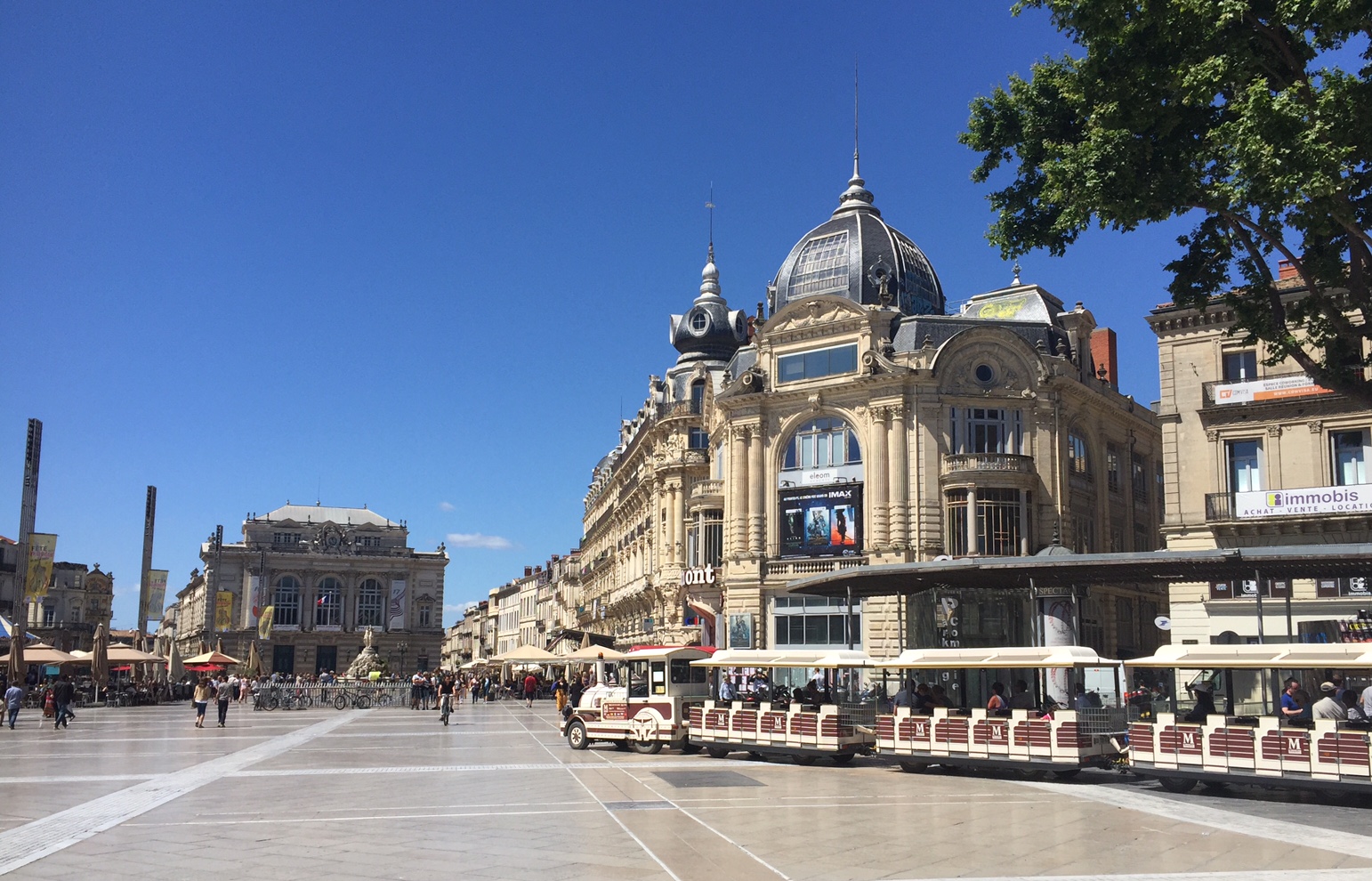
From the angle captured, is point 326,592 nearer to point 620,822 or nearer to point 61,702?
point 61,702

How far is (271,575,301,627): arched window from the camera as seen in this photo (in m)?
120

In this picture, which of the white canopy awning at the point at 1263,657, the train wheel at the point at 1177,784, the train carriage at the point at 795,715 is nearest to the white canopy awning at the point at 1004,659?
the white canopy awning at the point at 1263,657

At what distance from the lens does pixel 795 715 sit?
86.9 feet

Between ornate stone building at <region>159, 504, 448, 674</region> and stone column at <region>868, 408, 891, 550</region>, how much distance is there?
8336 centimetres

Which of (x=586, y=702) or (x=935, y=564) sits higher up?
(x=935, y=564)

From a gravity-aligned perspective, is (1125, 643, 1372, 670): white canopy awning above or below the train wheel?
above

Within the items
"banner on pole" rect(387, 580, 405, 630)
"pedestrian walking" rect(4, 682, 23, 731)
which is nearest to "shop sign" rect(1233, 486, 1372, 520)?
"pedestrian walking" rect(4, 682, 23, 731)

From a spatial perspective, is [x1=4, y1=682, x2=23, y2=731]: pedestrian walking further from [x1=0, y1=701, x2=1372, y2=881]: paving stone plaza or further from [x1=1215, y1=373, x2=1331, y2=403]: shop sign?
[x1=1215, y1=373, x2=1331, y2=403]: shop sign

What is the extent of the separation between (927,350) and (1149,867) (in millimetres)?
35945

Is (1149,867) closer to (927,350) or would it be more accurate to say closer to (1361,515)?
(1361,515)

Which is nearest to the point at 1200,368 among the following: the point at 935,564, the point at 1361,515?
the point at 1361,515

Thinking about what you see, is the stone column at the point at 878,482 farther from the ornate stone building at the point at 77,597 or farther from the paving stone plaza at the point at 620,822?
the ornate stone building at the point at 77,597

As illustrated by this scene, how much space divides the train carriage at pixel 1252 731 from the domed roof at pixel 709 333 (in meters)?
49.8

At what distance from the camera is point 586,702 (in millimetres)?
31266
